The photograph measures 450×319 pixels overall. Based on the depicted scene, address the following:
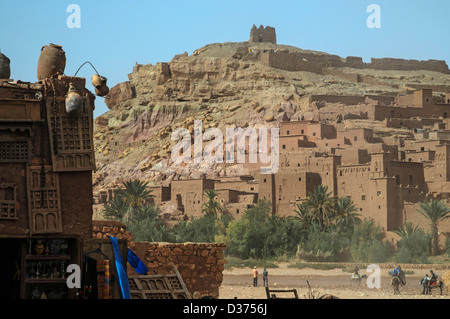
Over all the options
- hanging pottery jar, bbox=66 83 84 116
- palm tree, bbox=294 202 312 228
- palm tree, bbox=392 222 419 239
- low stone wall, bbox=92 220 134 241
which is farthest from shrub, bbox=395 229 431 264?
hanging pottery jar, bbox=66 83 84 116

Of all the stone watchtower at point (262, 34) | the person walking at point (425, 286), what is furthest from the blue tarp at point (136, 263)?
the stone watchtower at point (262, 34)

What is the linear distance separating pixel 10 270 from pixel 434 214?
3514 cm

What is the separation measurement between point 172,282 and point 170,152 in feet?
199

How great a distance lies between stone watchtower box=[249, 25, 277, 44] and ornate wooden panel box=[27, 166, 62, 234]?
93.2 m

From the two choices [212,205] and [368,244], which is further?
[212,205]

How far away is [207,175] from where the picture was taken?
66312 millimetres

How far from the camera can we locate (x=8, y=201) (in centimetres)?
1280

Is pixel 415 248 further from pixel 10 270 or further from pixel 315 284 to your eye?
pixel 10 270

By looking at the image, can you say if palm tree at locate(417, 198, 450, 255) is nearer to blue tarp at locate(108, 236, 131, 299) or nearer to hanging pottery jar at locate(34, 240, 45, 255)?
blue tarp at locate(108, 236, 131, 299)

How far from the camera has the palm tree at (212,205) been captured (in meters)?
54.4

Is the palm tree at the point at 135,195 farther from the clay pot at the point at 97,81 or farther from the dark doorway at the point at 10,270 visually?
the dark doorway at the point at 10,270

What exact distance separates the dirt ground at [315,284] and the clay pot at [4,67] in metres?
14.3

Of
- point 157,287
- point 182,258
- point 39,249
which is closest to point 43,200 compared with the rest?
point 39,249

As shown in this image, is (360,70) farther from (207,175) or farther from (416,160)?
(416,160)
